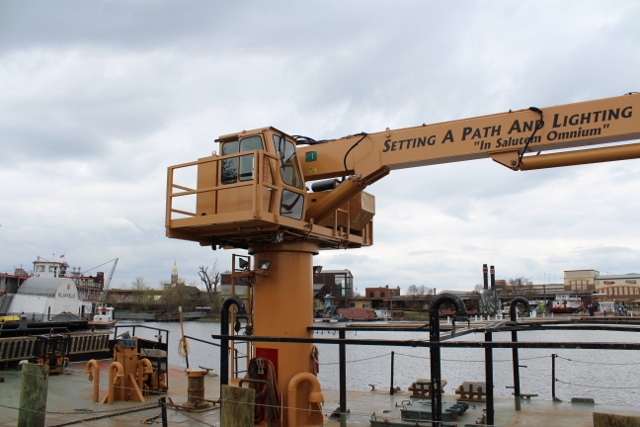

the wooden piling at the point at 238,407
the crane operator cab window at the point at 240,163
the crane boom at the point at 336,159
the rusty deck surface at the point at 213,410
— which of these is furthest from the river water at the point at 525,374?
the wooden piling at the point at 238,407

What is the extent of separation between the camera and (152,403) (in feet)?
35.6

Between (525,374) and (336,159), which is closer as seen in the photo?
(336,159)

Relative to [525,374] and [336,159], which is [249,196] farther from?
[525,374]

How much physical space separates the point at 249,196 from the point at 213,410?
4.57 metres

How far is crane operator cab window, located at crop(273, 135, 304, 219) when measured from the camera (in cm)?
858

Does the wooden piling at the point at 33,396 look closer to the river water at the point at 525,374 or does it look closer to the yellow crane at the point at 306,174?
the yellow crane at the point at 306,174

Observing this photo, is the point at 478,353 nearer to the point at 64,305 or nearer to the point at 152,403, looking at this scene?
the point at 152,403

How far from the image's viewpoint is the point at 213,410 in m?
10.1

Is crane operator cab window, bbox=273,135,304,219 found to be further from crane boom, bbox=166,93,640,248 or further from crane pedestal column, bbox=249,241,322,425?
crane pedestal column, bbox=249,241,322,425

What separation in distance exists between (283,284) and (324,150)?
97.0 inches

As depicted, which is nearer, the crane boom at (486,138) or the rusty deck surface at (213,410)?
the crane boom at (486,138)

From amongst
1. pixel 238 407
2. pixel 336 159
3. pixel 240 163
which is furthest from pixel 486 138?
pixel 238 407

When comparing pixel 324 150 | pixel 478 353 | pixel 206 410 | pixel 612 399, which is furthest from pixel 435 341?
pixel 478 353

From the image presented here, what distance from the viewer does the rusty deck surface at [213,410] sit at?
8742 mm
